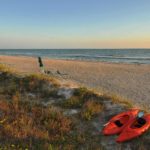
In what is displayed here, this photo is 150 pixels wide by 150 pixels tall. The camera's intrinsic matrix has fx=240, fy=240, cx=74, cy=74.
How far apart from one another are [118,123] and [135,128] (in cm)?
42

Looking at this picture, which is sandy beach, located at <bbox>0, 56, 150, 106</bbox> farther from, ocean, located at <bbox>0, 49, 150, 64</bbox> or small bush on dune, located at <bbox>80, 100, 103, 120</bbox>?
ocean, located at <bbox>0, 49, 150, 64</bbox>

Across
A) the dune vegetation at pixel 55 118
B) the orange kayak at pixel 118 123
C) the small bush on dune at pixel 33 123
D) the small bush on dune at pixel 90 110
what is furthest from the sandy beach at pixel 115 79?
the small bush on dune at pixel 33 123

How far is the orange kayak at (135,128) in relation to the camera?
457 cm

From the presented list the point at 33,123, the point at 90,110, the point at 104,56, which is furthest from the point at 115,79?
the point at 104,56

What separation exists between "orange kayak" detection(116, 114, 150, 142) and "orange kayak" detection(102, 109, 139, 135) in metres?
0.12

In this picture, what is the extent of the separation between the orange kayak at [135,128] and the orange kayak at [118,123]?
0.12 m

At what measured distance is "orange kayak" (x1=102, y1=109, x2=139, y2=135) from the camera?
4.89 m

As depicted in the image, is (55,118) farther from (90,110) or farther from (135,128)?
(135,128)

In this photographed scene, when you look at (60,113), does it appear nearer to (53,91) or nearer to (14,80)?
(53,91)

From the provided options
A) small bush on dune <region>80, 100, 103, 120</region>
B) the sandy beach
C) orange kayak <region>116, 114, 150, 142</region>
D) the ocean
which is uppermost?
small bush on dune <region>80, 100, 103, 120</region>

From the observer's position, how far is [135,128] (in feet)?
16.0

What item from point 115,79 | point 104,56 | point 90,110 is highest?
point 90,110

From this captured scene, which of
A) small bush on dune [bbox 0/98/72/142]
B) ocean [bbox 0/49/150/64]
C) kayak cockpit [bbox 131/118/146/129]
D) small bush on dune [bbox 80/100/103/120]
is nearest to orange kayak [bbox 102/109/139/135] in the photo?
kayak cockpit [bbox 131/118/146/129]

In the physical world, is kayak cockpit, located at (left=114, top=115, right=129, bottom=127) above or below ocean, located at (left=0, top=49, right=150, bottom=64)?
above
